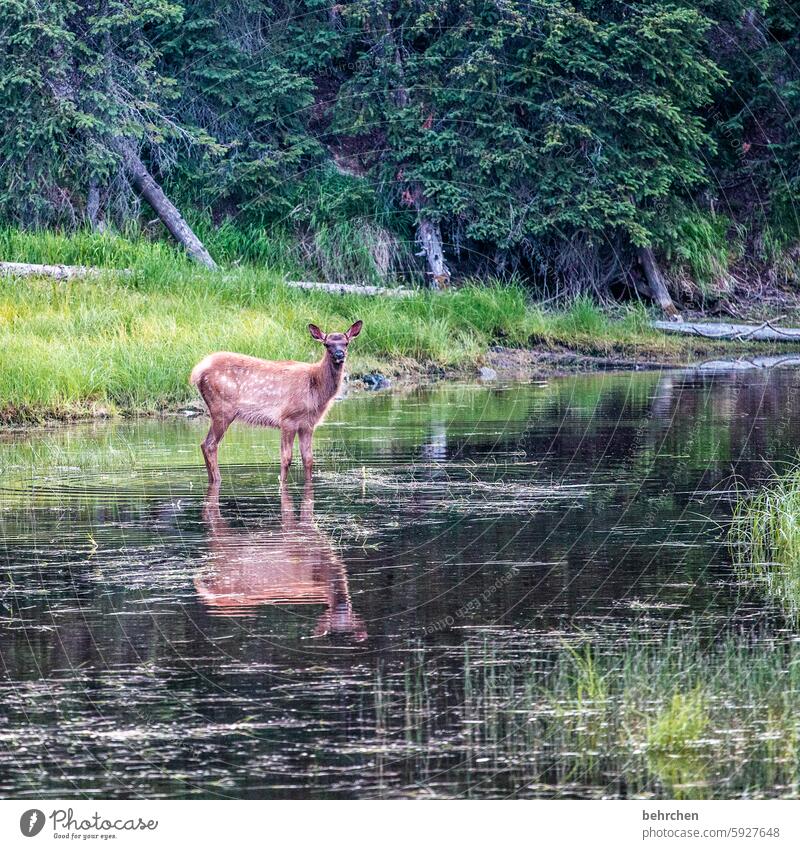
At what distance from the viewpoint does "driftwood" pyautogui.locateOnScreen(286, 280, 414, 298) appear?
76.8ft

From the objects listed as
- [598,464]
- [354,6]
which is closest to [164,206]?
[354,6]

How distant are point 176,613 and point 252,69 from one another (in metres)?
19.9

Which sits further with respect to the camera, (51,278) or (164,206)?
(164,206)

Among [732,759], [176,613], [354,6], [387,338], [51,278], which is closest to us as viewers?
[732,759]

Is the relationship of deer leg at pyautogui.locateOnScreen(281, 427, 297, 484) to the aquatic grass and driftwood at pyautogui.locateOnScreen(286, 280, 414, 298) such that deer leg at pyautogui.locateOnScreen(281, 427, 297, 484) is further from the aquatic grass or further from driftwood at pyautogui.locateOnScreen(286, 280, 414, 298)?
driftwood at pyautogui.locateOnScreen(286, 280, 414, 298)

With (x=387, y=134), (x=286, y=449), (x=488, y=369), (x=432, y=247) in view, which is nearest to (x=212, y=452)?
(x=286, y=449)

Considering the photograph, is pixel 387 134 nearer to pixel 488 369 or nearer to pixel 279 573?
pixel 488 369

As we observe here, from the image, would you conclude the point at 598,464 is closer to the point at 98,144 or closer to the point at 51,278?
the point at 51,278

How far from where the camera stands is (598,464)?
13664mm

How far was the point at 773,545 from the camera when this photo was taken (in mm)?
9594

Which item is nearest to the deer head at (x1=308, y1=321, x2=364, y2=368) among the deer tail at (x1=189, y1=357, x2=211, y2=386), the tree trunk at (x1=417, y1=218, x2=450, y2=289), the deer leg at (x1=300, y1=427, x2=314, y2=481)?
the deer leg at (x1=300, y1=427, x2=314, y2=481)

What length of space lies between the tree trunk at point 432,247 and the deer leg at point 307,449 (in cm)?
1315

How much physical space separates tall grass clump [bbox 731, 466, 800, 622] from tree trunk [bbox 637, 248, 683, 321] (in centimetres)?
1701

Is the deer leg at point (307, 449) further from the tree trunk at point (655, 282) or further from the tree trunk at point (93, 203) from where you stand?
the tree trunk at point (655, 282)
